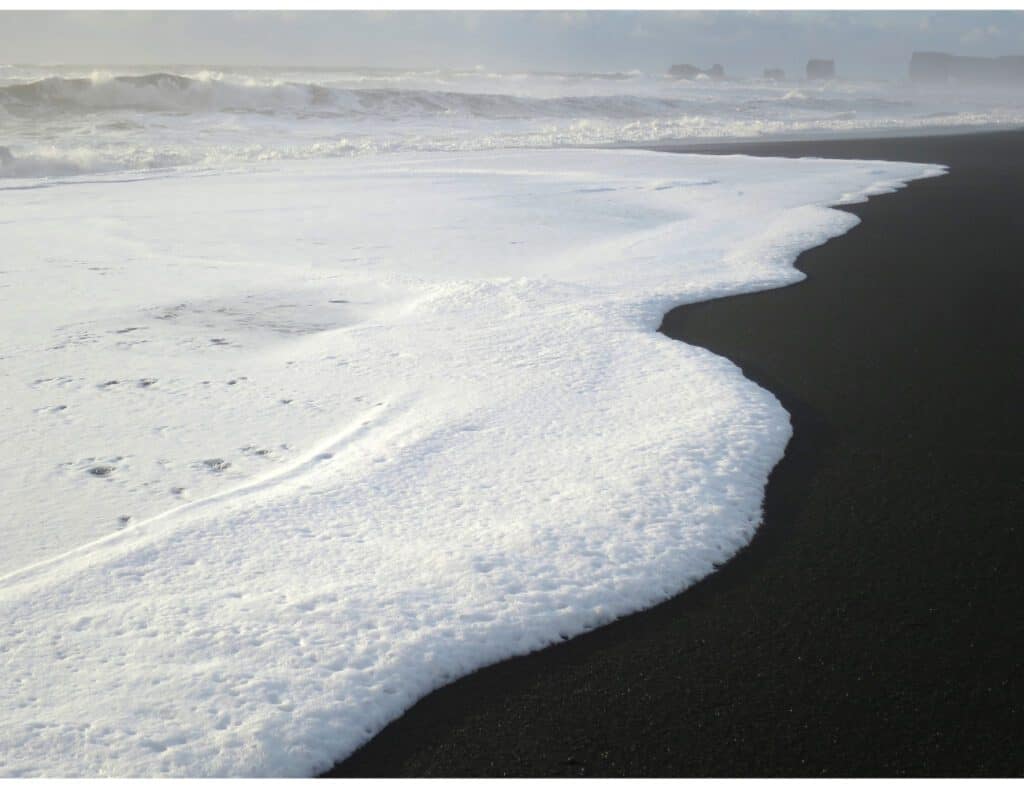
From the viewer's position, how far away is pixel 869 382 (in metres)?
4.68

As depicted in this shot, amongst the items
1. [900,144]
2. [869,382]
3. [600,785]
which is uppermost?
[900,144]

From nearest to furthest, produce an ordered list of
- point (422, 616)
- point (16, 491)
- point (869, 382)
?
point (422, 616), point (16, 491), point (869, 382)

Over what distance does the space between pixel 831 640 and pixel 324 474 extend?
1.94 m

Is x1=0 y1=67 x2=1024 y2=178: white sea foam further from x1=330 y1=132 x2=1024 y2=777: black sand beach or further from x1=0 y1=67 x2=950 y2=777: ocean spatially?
x1=330 y1=132 x2=1024 y2=777: black sand beach

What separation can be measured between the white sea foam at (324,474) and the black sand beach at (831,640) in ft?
0.49

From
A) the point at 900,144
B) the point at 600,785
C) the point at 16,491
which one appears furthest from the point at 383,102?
the point at 600,785

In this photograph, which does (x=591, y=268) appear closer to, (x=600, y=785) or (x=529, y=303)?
(x=529, y=303)

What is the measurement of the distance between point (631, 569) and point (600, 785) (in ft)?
3.16

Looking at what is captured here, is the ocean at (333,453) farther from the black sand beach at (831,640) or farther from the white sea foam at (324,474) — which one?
the black sand beach at (831,640)

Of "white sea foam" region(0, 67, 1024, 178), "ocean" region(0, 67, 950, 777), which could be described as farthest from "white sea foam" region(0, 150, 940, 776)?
"white sea foam" region(0, 67, 1024, 178)

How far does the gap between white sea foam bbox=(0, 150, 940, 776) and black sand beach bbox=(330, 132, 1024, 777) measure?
0.49ft

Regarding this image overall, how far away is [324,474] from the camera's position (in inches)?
142

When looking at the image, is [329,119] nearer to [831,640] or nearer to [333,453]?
[333,453]

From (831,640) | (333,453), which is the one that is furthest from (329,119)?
(831,640)
